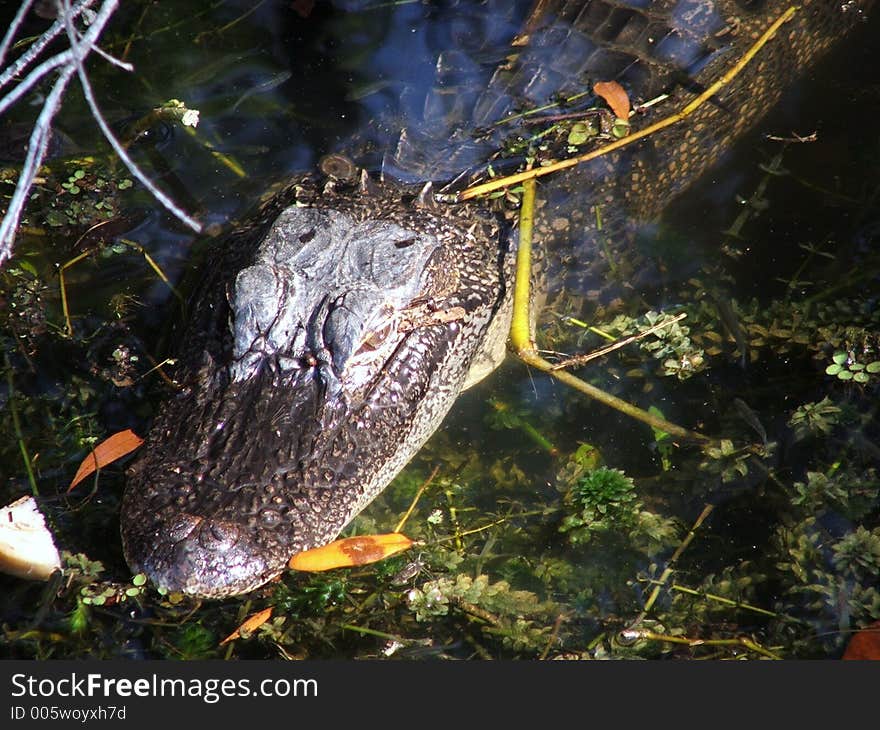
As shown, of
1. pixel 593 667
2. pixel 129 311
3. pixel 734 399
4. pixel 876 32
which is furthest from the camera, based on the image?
pixel 876 32

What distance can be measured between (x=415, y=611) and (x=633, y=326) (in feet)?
5.77

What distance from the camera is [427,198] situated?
396cm

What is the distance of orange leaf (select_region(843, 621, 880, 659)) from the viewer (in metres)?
2.96

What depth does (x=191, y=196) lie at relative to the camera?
4547 millimetres

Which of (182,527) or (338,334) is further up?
(338,334)

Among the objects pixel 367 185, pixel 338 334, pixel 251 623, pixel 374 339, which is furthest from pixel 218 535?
pixel 367 185

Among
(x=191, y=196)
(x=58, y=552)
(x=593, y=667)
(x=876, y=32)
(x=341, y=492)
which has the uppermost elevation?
(x=876, y=32)

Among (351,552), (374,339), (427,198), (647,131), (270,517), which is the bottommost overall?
(351,552)

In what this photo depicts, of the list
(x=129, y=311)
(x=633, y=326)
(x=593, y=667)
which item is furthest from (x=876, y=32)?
(x=129, y=311)

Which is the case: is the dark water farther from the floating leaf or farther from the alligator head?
the alligator head

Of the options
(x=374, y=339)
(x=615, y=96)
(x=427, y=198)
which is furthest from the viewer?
(x=615, y=96)

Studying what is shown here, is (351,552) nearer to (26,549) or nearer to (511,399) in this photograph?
(511,399)

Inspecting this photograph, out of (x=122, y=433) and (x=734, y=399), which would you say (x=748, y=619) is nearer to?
(x=734, y=399)

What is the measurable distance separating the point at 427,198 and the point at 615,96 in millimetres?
1305
